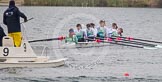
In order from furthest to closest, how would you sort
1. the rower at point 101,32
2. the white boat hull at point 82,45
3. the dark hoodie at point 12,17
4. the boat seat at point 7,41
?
the rower at point 101,32
the white boat hull at point 82,45
the dark hoodie at point 12,17
the boat seat at point 7,41

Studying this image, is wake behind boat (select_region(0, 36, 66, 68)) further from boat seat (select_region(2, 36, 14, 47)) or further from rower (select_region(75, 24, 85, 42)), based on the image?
rower (select_region(75, 24, 85, 42))

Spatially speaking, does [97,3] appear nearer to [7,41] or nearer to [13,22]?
[13,22]

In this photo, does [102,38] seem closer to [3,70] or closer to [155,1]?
[3,70]

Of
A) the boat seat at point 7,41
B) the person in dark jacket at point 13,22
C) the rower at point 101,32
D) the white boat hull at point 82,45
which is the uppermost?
the person in dark jacket at point 13,22

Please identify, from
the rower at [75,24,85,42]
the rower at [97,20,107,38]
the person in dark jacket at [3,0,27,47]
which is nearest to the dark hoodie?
the person in dark jacket at [3,0,27,47]

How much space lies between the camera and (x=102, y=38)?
35.5 metres

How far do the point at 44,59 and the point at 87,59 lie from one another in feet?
18.5

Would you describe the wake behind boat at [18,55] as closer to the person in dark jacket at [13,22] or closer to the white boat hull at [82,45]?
the person in dark jacket at [13,22]

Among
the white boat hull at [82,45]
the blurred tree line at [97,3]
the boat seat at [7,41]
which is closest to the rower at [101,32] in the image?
the white boat hull at [82,45]

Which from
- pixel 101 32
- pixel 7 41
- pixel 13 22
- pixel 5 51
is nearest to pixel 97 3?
pixel 101 32

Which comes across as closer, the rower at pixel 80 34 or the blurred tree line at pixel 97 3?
the rower at pixel 80 34

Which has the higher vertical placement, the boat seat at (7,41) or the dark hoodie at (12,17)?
the dark hoodie at (12,17)

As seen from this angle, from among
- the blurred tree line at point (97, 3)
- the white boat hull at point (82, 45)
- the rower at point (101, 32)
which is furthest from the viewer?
the blurred tree line at point (97, 3)

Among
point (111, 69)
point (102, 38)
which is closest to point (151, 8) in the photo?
point (102, 38)
